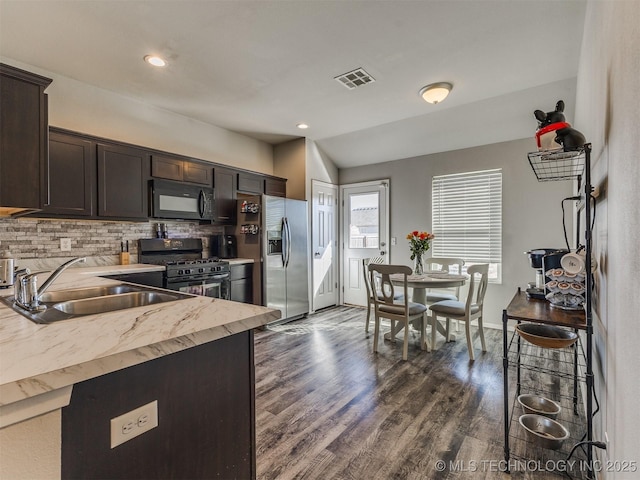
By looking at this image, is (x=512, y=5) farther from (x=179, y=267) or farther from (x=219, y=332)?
(x=179, y=267)

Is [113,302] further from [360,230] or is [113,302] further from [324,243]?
[360,230]

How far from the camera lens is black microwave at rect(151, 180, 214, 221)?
3.55 metres

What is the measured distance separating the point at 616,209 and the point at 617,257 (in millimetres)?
175

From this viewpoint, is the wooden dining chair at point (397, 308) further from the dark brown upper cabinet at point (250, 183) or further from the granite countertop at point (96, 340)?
the dark brown upper cabinet at point (250, 183)

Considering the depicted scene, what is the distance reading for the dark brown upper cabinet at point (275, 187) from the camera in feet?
16.0

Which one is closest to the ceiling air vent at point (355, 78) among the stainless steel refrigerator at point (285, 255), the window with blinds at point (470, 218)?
the stainless steel refrigerator at point (285, 255)

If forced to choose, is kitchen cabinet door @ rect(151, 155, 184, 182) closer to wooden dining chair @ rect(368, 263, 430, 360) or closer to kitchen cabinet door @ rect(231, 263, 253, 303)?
kitchen cabinet door @ rect(231, 263, 253, 303)

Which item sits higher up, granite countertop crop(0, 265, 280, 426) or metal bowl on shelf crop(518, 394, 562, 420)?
granite countertop crop(0, 265, 280, 426)

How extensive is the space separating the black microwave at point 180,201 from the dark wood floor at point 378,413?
69.9 inches

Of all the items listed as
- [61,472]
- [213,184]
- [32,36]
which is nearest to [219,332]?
[61,472]

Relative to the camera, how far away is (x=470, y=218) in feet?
14.5

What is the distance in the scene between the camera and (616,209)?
3.74 feet

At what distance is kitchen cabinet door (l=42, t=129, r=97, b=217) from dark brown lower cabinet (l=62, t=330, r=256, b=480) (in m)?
2.72

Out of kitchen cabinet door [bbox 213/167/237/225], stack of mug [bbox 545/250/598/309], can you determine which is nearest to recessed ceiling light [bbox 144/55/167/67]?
kitchen cabinet door [bbox 213/167/237/225]
